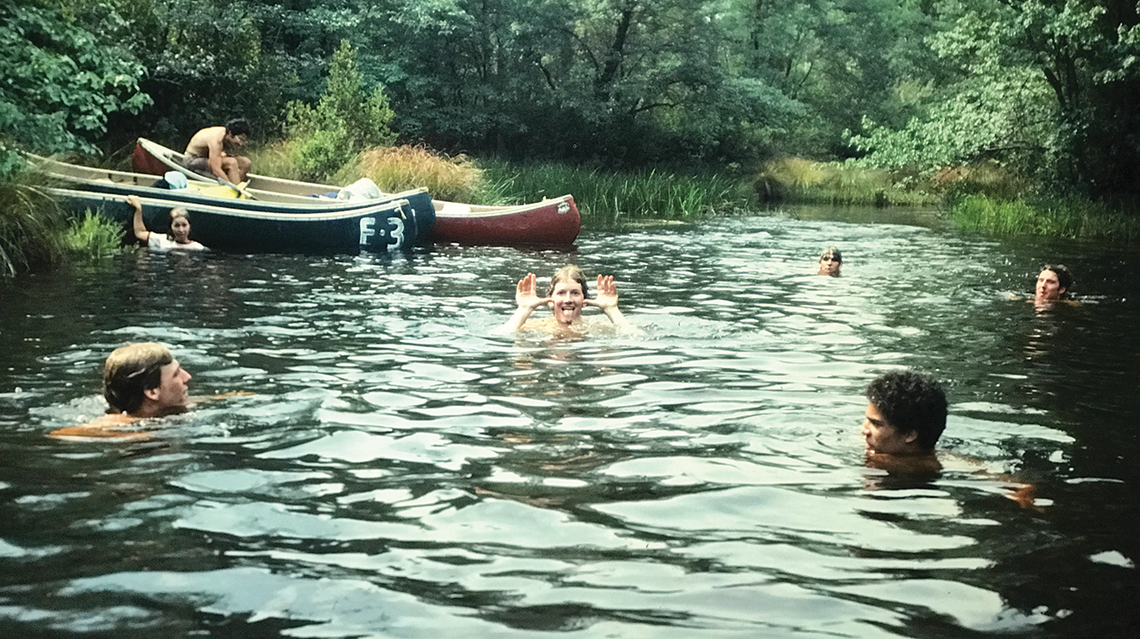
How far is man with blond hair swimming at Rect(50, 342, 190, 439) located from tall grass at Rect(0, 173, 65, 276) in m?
7.49

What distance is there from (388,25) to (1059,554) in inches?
1472

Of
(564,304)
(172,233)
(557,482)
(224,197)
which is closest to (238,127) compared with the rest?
(224,197)

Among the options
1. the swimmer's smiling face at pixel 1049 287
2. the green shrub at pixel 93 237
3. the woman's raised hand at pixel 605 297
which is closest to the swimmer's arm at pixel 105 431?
the woman's raised hand at pixel 605 297

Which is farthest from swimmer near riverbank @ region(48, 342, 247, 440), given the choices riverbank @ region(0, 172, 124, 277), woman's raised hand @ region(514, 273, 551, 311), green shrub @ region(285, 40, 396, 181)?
green shrub @ region(285, 40, 396, 181)

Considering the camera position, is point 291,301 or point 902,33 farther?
point 902,33

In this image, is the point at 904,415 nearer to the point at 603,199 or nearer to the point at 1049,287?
the point at 1049,287

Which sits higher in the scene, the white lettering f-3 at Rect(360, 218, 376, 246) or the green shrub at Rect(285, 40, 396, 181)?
the green shrub at Rect(285, 40, 396, 181)

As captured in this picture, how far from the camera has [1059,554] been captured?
4.96m

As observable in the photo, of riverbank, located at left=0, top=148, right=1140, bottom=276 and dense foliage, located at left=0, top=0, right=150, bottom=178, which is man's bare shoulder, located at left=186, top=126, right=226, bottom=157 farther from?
dense foliage, located at left=0, top=0, right=150, bottom=178

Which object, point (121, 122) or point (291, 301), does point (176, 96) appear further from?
point (291, 301)

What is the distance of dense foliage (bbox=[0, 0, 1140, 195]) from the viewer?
23.9 metres

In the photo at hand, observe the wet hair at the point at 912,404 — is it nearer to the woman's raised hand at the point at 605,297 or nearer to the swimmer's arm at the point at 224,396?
the swimmer's arm at the point at 224,396

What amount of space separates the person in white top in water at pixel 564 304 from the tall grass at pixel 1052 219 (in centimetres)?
1602

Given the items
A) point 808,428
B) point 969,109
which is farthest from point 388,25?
point 808,428
